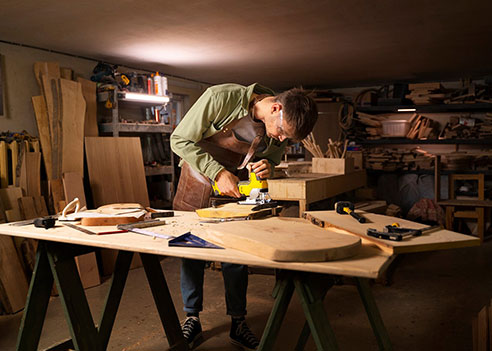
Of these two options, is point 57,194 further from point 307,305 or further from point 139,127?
point 307,305

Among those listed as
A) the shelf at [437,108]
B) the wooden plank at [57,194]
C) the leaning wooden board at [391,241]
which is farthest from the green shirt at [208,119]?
the shelf at [437,108]

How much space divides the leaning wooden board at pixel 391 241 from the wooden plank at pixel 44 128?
3.27 metres

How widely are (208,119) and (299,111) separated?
615 mm

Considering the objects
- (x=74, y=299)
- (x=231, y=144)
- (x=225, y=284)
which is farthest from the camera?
(x=231, y=144)

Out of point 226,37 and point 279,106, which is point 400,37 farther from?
point 279,106

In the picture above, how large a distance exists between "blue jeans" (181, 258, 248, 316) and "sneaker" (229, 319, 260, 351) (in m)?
0.11

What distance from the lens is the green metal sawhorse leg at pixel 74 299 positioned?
1.95 metres

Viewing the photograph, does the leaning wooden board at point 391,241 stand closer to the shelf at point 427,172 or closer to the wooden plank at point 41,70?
the wooden plank at point 41,70

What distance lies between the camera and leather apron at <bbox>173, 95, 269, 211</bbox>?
267cm

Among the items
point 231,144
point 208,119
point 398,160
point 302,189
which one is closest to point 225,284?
point 231,144

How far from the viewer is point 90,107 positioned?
4938mm

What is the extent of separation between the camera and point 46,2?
3078 mm

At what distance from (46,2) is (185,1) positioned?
39.8 inches

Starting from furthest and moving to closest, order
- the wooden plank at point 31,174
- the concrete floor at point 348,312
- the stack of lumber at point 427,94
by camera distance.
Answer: the stack of lumber at point 427,94
the wooden plank at point 31,174
the concrete floor at point 348,312
